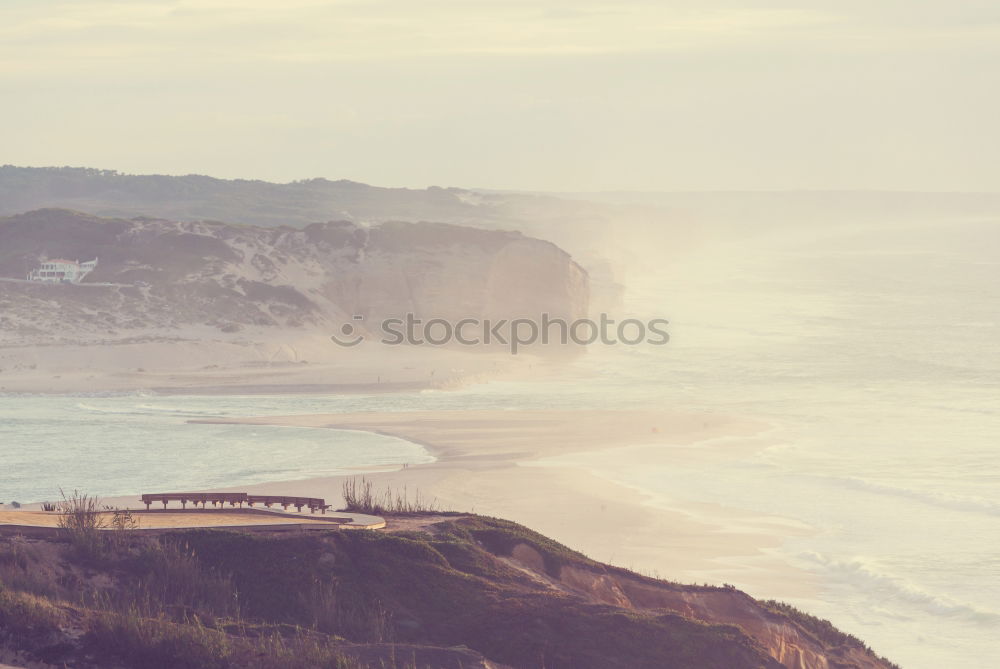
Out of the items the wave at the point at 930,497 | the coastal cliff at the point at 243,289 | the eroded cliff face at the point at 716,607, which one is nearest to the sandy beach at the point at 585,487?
the wave at the point at 930,497

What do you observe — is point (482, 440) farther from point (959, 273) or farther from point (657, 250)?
point (657, 250)

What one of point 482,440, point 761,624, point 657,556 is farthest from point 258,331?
point 761,624

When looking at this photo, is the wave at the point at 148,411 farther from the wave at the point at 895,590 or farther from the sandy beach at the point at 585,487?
the wave at the point at 895,590

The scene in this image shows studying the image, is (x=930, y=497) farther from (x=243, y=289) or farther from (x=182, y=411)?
(x=243, y=289)

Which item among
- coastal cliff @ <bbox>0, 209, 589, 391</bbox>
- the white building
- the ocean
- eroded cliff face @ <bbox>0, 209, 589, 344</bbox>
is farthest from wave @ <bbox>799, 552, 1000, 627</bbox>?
the white building

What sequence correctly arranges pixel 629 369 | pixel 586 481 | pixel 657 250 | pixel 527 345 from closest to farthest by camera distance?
pixel 586 481, pixel 629 369, pixel 527 345, pixel 657 250

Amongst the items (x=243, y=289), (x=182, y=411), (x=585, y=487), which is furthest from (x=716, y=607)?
(x=243, y=289)

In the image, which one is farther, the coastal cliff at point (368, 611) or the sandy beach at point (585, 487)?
the sandy beach at point (585, 487)
